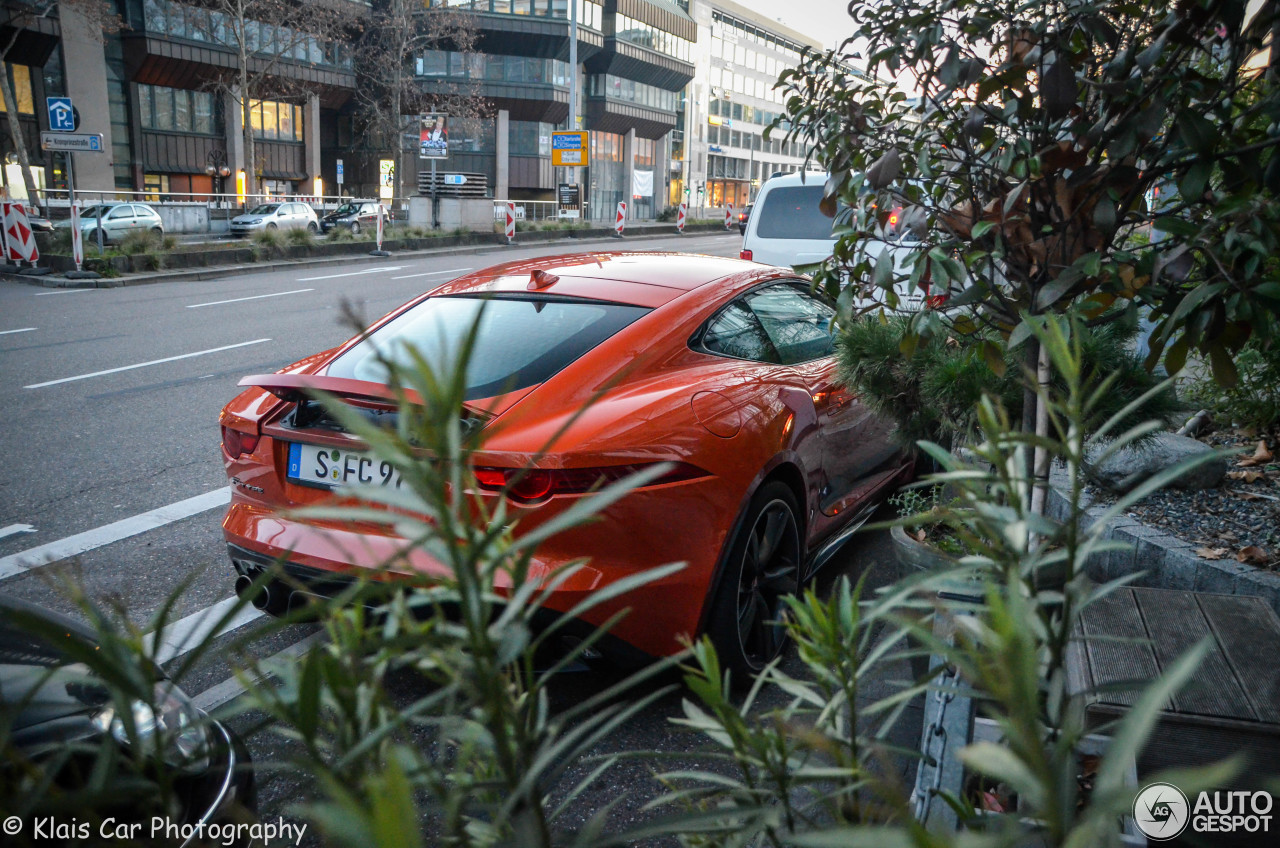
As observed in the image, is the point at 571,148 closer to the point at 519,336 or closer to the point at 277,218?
the point at 277,218

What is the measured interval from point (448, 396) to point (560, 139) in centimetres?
4084

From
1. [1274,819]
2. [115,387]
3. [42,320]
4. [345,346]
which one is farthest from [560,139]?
[1274,819]

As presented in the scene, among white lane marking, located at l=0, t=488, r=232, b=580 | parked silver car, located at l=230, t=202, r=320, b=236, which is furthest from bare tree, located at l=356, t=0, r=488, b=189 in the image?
white lane marking, located at l=0, t=488, r=232, b=580

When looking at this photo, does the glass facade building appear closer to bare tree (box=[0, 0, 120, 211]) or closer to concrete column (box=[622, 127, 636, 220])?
concrete column (box=[622, 127, 636, 220])

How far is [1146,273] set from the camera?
2531 mm

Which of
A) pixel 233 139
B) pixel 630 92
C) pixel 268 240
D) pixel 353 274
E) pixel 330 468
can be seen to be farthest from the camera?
pixel 630 92

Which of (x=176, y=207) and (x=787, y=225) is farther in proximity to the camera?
(x=176, y=207)

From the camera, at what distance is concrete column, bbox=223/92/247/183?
4616 cm

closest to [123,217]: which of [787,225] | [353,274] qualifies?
[353,274]

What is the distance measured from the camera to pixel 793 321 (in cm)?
454

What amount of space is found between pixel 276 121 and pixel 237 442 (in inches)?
1998

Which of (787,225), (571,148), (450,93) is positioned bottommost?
(787,225)

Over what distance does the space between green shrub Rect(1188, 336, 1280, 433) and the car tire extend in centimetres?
234

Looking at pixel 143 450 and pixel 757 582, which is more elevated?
pixel 757 582
